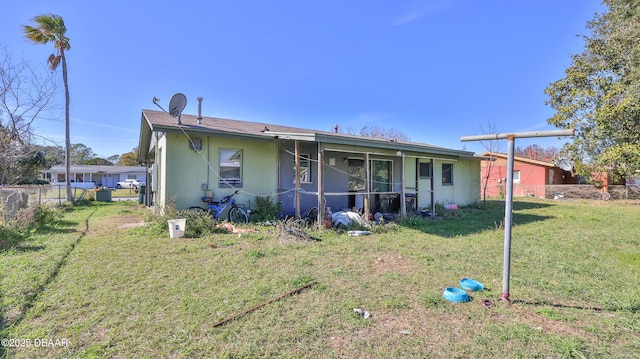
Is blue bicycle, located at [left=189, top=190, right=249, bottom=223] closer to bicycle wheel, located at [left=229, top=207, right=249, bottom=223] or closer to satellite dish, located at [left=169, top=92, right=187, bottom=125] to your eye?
bicycle wheel, located at [left=229, top=207, right=249, bottom=223]

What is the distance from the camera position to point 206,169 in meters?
7.98

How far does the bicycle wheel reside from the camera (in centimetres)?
803

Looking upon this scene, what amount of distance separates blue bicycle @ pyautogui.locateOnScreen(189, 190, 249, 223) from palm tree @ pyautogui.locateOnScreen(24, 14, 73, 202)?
11.5m

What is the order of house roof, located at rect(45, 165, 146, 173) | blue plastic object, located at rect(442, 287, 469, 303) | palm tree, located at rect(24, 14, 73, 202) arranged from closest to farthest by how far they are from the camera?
blue plastic object, located at rect(442, 287, 469, 303) < palm tree, located at rect(24, 14, 73, 202) < house roof, located at rect(45, 165, 146, 173)

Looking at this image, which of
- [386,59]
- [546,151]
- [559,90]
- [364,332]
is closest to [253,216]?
[364,332]

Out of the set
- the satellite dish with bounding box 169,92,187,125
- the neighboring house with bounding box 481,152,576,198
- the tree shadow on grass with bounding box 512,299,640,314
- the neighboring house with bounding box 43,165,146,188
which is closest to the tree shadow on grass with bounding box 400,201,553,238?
the tree shadow on grass with bounding box 512,299,640,314

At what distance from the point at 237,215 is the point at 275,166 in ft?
6.29

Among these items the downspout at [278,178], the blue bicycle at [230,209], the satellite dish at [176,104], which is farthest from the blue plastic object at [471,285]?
the satellite dish at [176,104]

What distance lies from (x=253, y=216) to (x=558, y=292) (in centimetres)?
692

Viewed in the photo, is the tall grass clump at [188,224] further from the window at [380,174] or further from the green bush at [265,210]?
the window at [380,174]

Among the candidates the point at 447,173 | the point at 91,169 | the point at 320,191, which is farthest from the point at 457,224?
the point at 91,169

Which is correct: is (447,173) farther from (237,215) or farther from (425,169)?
(237,215)

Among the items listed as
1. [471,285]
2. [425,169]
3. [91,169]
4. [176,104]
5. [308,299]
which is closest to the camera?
[308,299]

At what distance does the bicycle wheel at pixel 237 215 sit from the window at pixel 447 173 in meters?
9.19
